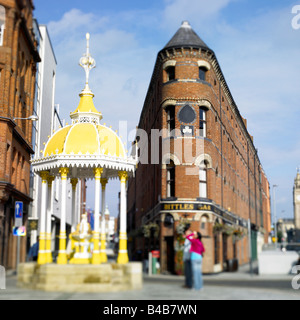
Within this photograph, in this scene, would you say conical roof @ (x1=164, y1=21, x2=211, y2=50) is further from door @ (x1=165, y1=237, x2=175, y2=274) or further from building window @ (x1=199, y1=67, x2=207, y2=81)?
door @ (x1=165, y1=237, x2=175, y2=274)

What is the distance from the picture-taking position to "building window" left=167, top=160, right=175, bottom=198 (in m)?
30.0

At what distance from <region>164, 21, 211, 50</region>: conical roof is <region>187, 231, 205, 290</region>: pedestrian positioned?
69.4ft

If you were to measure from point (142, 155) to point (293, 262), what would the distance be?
72.5 feet

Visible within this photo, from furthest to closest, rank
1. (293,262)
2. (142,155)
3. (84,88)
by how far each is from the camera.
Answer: (142,155)
(293,262)
(84,88)

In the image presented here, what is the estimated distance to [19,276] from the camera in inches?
602

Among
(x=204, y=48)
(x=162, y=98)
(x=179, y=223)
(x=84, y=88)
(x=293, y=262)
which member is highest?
(x=204, y=48)

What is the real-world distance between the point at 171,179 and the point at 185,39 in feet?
34.9

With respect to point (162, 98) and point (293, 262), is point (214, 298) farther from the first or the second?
point (162, 98)

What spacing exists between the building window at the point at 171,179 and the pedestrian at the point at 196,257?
678 inches

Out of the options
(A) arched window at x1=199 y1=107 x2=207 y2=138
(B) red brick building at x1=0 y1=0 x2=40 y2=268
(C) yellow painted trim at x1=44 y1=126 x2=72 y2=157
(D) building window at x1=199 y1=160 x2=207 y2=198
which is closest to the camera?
(C) yellow painted trim at x1=44 y1=126 x2=72 y2=157

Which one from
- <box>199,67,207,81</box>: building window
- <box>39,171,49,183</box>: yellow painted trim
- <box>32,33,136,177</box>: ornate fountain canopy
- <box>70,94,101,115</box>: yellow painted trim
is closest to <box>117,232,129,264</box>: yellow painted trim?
<box>32,33,136,177</box>: ornate fountain canopy

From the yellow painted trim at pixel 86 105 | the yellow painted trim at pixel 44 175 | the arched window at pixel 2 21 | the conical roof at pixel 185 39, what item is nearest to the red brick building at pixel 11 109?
the arched window at pixel 2 21
